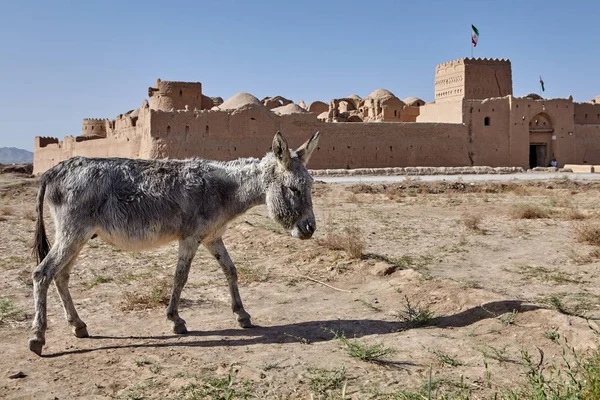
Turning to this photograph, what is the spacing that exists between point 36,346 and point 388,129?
102 feet

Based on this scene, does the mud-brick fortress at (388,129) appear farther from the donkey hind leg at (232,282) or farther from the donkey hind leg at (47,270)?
the donkey hind leg at (47,270)

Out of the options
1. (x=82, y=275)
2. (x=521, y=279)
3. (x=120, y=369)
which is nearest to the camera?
(x=120, y=369)

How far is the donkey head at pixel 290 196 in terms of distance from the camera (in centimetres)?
444

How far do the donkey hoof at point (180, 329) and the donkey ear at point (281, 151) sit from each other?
158cm

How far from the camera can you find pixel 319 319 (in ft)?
16.1

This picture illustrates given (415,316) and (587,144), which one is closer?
(415,316)

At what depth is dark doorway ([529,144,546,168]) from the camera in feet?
128

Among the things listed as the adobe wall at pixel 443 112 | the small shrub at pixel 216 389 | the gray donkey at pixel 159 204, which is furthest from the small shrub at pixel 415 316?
the adobe wall at pixel 443 112

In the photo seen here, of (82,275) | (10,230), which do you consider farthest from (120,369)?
(10,230)

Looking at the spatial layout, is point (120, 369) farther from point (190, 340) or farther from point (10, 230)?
point (10, 230)

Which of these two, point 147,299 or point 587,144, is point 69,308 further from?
point 587,144

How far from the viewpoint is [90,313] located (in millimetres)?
5211

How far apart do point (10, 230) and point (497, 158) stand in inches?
1295

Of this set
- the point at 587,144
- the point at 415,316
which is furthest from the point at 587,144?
the point at 415,316
